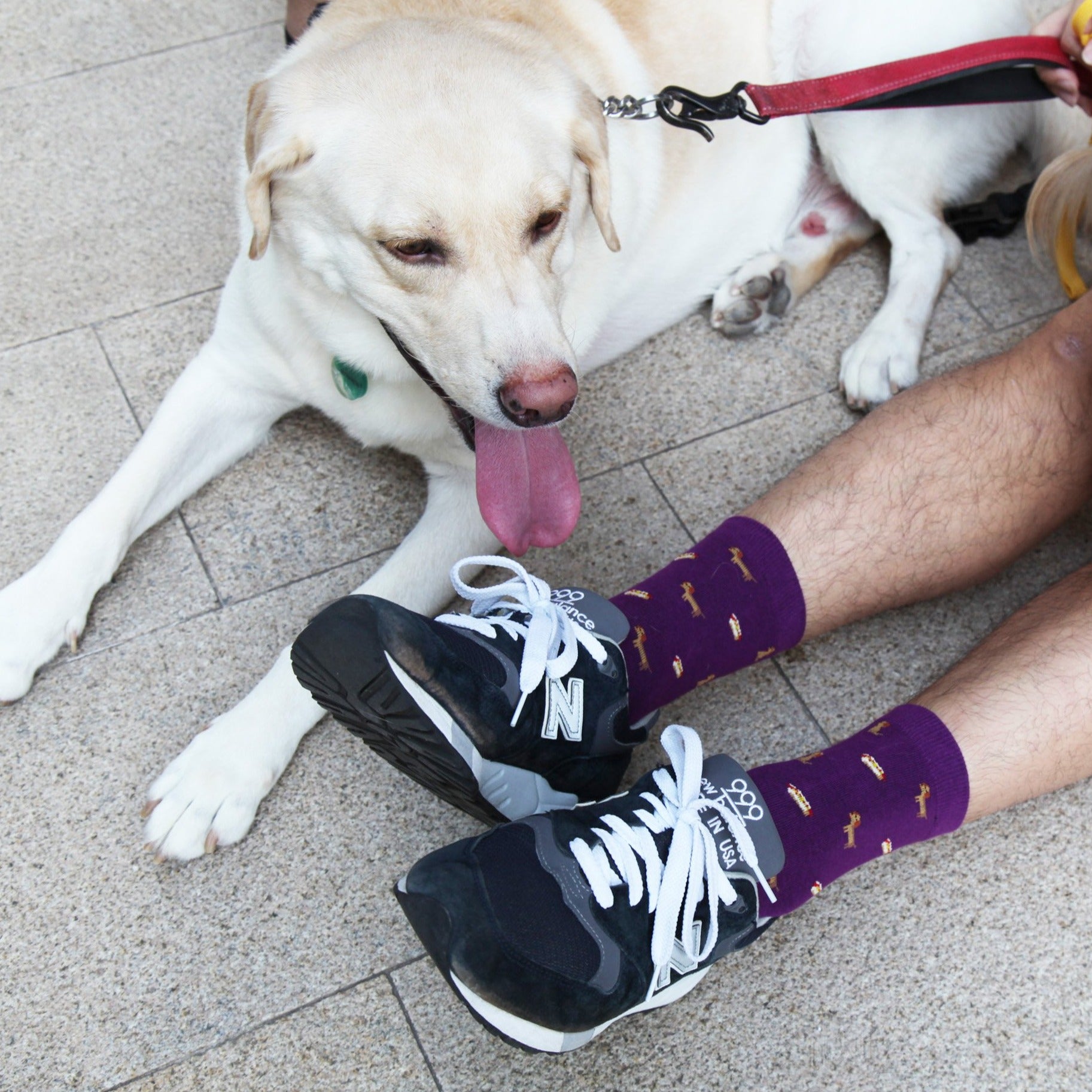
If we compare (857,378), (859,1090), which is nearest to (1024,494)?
(857,378)

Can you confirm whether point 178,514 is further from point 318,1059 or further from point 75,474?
point 318,1059

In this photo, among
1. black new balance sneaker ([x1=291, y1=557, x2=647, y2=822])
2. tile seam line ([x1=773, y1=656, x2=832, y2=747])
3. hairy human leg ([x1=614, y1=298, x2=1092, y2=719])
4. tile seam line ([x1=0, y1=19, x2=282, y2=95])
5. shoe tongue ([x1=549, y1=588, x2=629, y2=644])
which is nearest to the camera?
black new balance sneaker ([x1=291, y1=557, x2=647, y2=822])

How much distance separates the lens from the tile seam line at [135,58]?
117 inches

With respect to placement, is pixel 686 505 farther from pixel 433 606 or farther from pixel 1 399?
pixel 1 399

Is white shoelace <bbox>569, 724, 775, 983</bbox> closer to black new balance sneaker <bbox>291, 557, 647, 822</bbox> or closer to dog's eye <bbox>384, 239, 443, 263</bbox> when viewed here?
black new balance sneaker <bbox>291, 557, 647, 822</bbox>

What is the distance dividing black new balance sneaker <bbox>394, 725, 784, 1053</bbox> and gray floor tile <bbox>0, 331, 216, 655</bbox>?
89 centimetres

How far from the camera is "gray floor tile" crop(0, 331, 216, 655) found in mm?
2041

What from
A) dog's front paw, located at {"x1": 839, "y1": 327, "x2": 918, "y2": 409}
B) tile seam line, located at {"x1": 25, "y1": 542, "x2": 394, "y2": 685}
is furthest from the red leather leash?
tile seam line, located at {"x1": 25, "y1": 542, "x2": 394, "y2": 685}

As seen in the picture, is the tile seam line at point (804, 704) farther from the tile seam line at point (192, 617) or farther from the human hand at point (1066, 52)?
the human hand at point (1066, 52)

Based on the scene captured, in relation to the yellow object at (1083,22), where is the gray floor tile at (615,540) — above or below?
below

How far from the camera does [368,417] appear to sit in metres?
2.05

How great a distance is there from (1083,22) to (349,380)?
1467mm

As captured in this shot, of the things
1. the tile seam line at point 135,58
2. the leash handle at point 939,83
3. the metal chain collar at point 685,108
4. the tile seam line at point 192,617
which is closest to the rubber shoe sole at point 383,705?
the tile seam line at point 192,617

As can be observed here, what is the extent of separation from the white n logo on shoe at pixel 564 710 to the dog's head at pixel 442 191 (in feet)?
1.26
